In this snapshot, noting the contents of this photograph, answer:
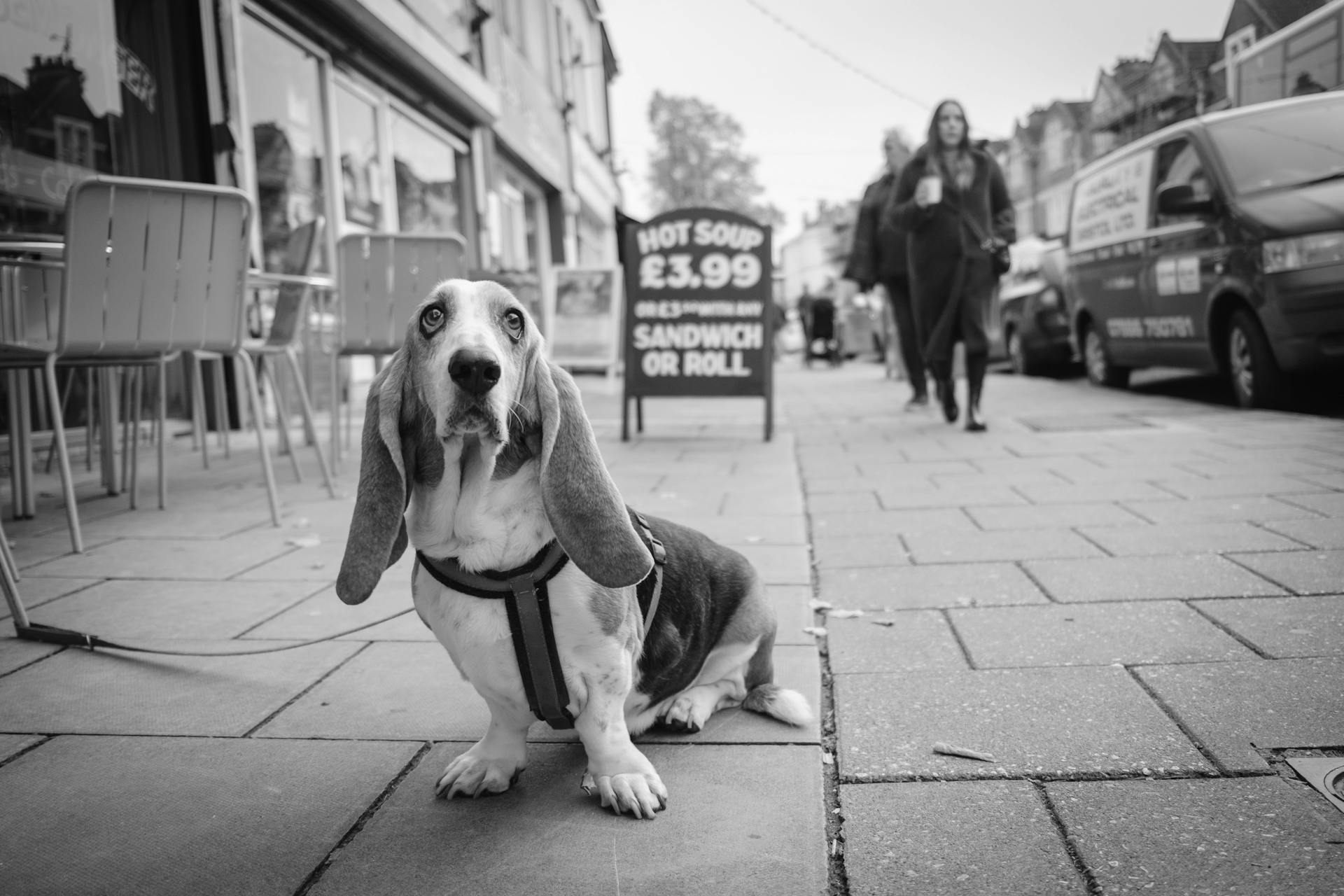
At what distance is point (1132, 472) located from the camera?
4918 millimetres

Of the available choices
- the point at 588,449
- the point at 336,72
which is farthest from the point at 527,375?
the point at 336,72

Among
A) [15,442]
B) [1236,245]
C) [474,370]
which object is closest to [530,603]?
[474,370]

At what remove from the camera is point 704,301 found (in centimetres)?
683

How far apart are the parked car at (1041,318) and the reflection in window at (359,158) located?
694 cm

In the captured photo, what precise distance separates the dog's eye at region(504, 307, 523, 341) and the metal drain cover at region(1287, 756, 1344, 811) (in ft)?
5.25

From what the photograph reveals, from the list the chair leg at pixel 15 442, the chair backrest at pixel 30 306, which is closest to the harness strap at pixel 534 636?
the chair leg at pixel 15 442

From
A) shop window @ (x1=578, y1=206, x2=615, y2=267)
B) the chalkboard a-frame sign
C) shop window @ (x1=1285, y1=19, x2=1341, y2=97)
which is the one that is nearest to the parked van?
shop window @ (x1=1285, y1=19, x2=1341, y2=97)

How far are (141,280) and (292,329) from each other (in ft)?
4.97

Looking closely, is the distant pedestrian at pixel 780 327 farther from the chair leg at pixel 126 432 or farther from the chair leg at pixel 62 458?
the chair leg at pixel 62 458

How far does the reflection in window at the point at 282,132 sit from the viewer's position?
315 inches

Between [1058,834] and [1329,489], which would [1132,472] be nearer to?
[1329,489]

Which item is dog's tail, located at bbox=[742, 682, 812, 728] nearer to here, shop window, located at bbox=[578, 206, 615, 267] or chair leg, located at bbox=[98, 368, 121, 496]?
chair leg, located at bbox=[98, 368, 121, 496]

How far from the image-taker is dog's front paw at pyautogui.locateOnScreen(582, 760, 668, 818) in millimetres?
1740

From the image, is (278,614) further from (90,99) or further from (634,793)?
(90,99)
